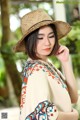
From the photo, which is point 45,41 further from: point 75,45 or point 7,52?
point 7,52

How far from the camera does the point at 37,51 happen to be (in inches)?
40.7

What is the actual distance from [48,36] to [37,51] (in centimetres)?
7

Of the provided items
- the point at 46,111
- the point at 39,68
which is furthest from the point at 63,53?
the point at 46,111

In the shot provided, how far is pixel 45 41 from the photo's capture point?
1.03 m

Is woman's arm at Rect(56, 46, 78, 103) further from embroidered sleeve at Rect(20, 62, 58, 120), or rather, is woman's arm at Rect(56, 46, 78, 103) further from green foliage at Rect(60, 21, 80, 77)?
green foliage at Rect(60, 21, 80, 77)

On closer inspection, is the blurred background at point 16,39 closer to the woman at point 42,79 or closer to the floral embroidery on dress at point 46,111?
the woman at point 42,79

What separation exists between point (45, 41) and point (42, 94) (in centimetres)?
22

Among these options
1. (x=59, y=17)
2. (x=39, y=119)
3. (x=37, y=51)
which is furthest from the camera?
(x=59, y=17)

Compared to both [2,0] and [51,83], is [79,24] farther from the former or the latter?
[51,83]

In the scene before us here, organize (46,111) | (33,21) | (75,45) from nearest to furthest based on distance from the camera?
(46,111) < (33,21) < (75,45)

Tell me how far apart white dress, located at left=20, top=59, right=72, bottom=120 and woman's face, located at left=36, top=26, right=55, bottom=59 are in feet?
0.14

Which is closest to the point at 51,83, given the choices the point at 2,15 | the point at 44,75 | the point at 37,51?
the point at 44,75

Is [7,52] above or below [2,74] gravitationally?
above

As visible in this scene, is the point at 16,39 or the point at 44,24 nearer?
the point at 44,24
